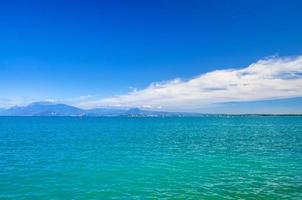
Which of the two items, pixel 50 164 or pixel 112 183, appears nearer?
pixel 112 183

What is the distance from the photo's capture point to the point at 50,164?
4612 cm

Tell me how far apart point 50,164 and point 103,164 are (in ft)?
25.1

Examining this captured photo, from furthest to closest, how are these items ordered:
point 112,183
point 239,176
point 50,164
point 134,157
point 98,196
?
point 134,157
point 50,164
point 239,176
point 112,183
point 98,196

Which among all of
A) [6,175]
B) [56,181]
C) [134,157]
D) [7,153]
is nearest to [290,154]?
[134,157]

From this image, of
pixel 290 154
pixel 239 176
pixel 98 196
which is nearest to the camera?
pixel 98 196

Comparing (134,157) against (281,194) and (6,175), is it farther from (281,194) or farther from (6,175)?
(281,194)

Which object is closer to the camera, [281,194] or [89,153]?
[281,194]

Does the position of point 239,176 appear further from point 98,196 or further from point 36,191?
point 36,191

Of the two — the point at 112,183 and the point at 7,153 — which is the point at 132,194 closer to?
the point at 112,183

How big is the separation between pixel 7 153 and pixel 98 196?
34.7 meters

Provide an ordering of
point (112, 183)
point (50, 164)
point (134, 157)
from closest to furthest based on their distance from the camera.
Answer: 1. point (112, 183)
2. point (50, 164)
3. point (134, 157)

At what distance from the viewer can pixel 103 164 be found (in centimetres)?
4625

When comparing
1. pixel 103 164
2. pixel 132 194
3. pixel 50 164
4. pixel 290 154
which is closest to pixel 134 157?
pixel 103 164

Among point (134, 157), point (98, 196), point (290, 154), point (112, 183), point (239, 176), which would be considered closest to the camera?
point (98, 196)
